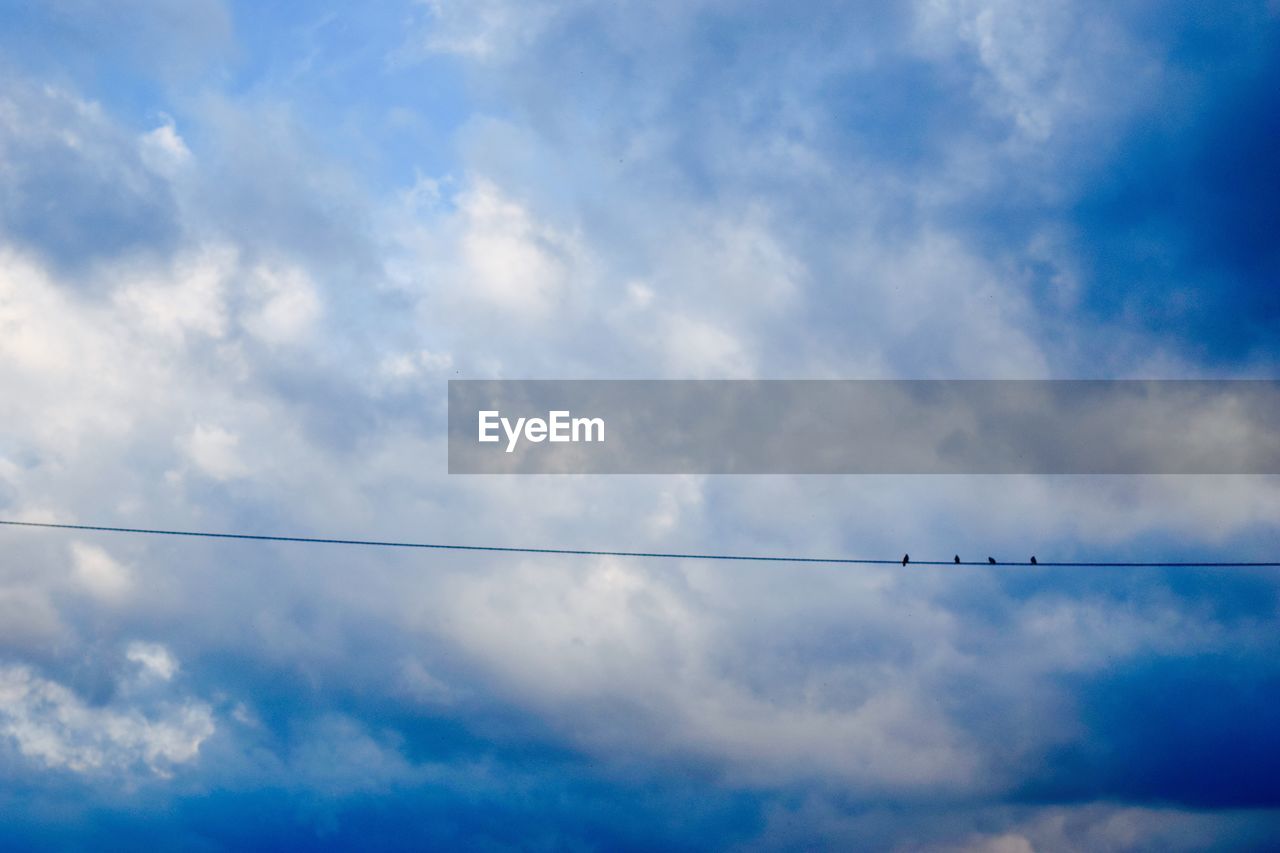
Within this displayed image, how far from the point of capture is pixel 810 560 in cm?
3803

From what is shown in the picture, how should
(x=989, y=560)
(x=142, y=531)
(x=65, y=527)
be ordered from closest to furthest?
(x=65, y=527) < (x=142, y=531) < (x=989, y=560)

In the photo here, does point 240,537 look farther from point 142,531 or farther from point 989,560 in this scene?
point 989,560

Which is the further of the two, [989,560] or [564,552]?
[989,560]

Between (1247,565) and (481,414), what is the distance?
105 feet

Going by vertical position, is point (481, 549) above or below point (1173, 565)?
above

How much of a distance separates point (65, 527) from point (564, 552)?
1841 centimetres

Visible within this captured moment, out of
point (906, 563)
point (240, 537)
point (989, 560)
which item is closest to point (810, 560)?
point (906, 563)

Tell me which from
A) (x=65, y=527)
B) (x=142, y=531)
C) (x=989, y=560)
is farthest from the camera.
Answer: (x=989, y=560)

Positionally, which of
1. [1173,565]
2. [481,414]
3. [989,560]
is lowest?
[1173,565]

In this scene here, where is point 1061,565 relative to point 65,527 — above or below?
below

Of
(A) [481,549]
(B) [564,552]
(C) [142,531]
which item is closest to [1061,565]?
(B) [564,552]

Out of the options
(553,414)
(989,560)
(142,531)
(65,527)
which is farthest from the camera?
(553,414)

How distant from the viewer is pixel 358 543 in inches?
1484

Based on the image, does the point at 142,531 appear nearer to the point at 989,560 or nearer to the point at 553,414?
the point at 553,414
